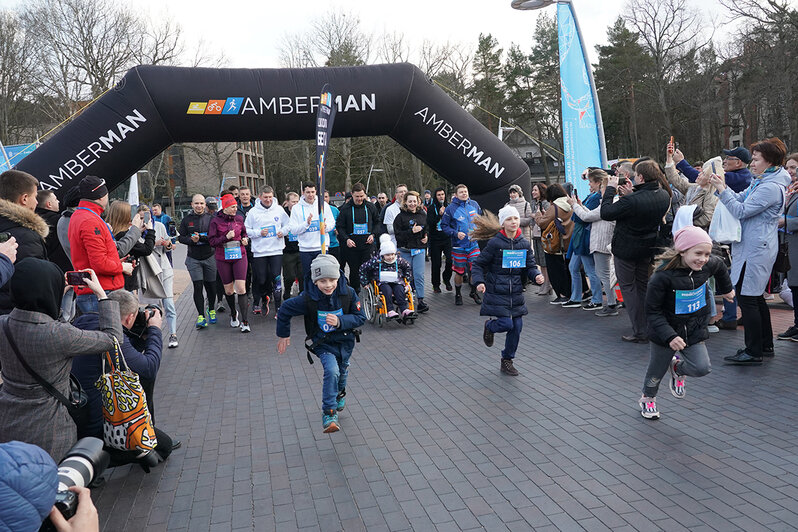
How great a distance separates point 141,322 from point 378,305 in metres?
5.30

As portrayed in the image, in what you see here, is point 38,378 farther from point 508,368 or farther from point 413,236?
point 413,236

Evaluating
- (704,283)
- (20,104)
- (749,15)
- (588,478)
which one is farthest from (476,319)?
(20,104)

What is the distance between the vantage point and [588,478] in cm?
410

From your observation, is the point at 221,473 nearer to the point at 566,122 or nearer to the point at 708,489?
the point at 708,489

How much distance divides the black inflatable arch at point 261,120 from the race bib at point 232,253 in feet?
7.59

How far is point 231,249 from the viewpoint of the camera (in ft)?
31.0

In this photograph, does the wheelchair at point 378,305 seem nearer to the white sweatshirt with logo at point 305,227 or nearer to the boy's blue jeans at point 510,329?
the white sweatshirt with logo at point 305,227

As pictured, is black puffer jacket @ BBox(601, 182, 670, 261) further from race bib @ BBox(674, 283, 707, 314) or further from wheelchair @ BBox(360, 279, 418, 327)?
wheelchair @ BBox(360, 279, 418, 327)

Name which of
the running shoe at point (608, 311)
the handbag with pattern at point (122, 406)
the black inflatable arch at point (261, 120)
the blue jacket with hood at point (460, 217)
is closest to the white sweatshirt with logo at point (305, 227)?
the black inflatable arch at point (261, 120)

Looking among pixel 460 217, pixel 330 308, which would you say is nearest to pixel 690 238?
pixel 330 308

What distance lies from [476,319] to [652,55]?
44599 millimetres

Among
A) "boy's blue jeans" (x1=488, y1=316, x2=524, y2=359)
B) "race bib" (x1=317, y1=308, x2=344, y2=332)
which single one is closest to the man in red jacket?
"race bib" (x1=317, y1=308, x2=344, y2=332)

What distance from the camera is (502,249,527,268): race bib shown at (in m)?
6.73

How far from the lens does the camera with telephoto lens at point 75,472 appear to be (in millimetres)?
1886
